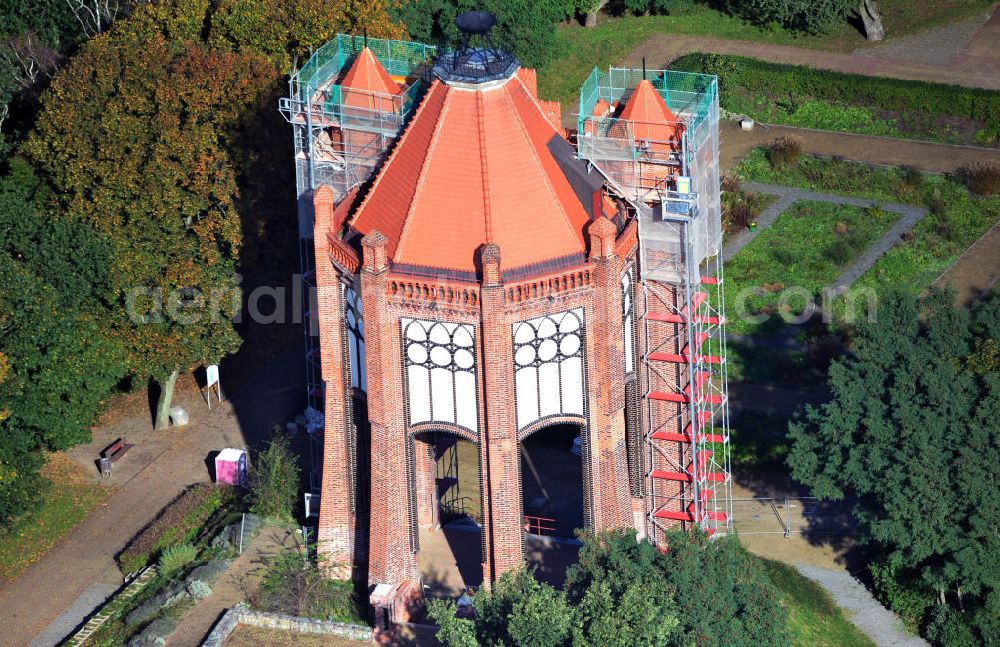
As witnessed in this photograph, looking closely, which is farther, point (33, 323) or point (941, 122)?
point (941, 122)

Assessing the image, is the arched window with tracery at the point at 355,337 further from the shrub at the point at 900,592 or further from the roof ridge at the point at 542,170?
the shrub at the point at 900,592

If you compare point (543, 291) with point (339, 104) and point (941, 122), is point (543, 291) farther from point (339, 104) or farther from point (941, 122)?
point (941, 122)

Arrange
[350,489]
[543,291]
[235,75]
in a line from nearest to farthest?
[543,291] → [350,489] → [235,75]

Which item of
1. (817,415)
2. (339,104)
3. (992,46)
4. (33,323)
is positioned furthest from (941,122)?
(33,323)

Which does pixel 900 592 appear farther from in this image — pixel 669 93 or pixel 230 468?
pixel 230 468

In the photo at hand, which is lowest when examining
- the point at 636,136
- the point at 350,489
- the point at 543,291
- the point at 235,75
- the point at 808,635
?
the point at 808,635

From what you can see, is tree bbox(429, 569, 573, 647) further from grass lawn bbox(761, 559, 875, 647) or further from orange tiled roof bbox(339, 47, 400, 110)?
orange tiled roof bbox(339, 47, 400, 110)

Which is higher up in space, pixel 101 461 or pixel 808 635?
pixel 101 461
